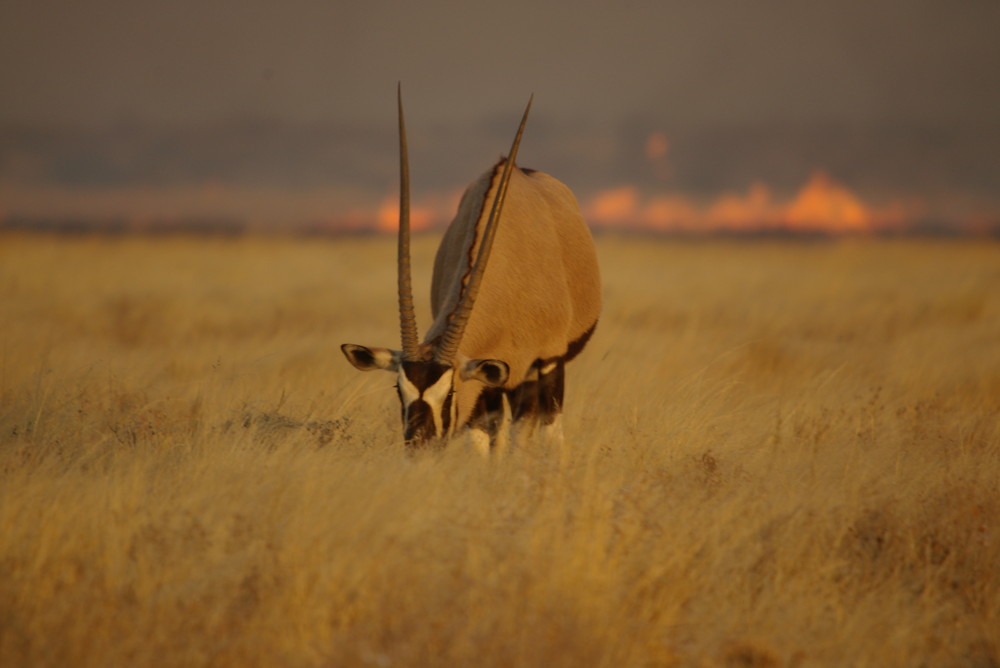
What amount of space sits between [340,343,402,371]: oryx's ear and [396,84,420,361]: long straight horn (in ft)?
0.52

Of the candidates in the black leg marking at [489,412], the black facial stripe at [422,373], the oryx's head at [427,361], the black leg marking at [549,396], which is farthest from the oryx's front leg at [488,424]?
the black facial stripe at [422,373]

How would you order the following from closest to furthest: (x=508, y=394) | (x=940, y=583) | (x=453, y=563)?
1. (x=453, y=563)
2. (x=940, y=583)
3. (x=508, y=394)

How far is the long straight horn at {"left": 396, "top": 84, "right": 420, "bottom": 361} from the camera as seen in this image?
180 inches

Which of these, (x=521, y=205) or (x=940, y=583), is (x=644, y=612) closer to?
(x=940, y=583)

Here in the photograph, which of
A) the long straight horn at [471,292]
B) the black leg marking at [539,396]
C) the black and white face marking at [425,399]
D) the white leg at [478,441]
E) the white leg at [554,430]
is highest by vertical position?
the long straight horn at [471,292]

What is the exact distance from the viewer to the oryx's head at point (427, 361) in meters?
4.38

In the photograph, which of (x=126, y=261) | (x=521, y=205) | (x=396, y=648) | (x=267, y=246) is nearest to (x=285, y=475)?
(x=396, y=648)

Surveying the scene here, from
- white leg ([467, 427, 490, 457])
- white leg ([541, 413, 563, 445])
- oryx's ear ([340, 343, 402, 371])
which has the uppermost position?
oryx's ear ([340, 343, 402, 371])

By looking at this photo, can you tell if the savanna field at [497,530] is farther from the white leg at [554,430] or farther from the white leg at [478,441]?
the white leg at [478,441]

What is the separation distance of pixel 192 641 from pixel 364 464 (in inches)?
60.3

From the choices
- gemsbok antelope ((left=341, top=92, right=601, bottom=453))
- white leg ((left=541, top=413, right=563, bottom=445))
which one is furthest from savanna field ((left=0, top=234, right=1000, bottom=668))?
gemsbok antelope ((left=341, top=92, right=601, bottom=453))

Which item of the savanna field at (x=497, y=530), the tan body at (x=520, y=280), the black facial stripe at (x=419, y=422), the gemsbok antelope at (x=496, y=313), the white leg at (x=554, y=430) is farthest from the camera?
the white leg at (x=554, y=430)

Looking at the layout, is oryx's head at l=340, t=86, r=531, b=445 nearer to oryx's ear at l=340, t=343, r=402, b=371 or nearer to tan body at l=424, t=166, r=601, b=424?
oryx's ear at l=340, t=343, r=402, b=371

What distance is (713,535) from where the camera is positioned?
3869 mm
